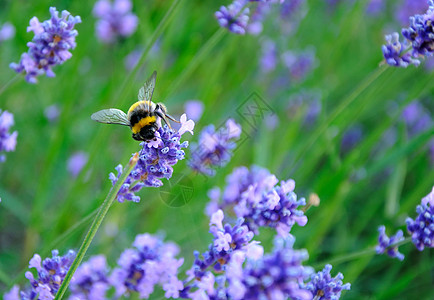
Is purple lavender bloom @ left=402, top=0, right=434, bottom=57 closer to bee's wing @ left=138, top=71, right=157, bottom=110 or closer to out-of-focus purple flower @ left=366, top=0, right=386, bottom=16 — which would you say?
bee's wing @ left=138, top=71, right=157, bottom=110

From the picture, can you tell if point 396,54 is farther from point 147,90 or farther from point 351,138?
point 351,138

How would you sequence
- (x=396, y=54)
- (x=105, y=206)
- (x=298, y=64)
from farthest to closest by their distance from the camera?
1. (x=298, y=64)
2. (x=396, y=54)
3. (x=105, y=206)

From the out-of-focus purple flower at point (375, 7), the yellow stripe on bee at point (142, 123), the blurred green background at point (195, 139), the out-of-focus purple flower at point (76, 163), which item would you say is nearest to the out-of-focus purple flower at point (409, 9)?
the out-of-focus purple flower at point (375, 7)

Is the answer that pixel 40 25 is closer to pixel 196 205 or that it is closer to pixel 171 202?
pixel 171 202

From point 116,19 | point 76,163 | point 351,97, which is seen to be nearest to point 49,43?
point 351,97

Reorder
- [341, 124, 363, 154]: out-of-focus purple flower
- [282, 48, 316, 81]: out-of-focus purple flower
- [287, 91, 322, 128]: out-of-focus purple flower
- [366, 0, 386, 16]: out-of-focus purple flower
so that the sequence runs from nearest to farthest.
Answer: [287, 91, 322, 128]: out-of-focus purple flower < [282, 48, 316, 81]: out-of-focus purple flower < [341, 124, 363, 154]: out-of-focus purple flower < [366, 0, 386, 16]: out-of-focus purple flower

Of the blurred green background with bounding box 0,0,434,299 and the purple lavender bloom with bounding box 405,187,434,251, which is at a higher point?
the blurred green background with bounding box 0,0,434,299

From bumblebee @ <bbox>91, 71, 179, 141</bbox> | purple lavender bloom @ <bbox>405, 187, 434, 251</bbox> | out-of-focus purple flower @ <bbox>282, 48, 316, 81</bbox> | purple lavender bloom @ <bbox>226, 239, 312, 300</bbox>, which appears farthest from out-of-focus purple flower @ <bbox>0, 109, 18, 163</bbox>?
out-of-focus purple flower @ <bbox>282, 48, 316, 81</bbox>
